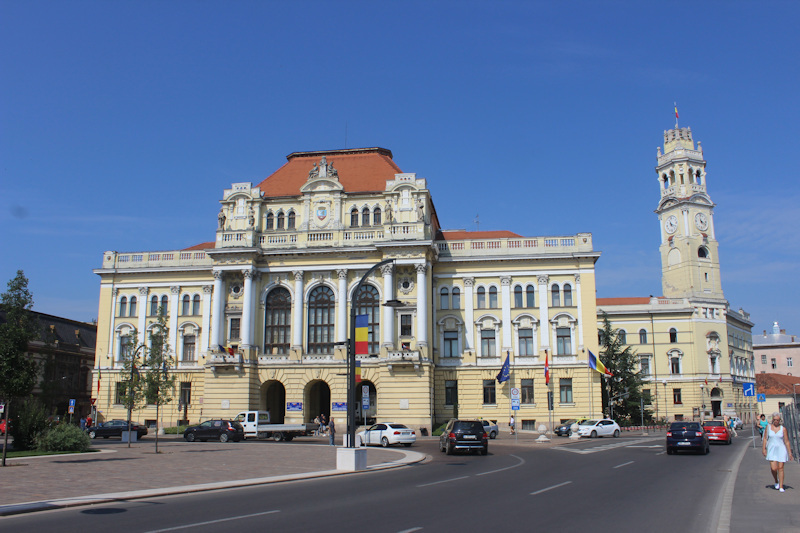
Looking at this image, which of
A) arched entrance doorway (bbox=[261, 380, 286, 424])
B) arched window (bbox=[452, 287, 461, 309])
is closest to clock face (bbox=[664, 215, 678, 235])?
arched window (bbox=[452, 287, 461, 309])

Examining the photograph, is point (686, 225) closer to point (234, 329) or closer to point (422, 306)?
point (422, 306)

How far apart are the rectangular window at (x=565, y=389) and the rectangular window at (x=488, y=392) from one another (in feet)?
18.2

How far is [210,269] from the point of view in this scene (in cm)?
5994

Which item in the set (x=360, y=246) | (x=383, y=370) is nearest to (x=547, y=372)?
(x=383, y=370)

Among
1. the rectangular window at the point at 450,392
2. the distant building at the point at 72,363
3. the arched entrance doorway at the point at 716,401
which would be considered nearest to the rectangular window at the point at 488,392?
the rectangular window at the point at 450,392

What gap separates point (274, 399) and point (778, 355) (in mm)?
107995

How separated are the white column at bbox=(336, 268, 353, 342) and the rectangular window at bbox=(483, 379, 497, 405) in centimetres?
1261

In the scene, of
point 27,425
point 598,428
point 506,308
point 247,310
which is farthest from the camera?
point 506,308

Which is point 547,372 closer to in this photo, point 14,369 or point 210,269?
point 210,269

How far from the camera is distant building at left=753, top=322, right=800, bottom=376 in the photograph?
126125mm

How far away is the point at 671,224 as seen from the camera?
9794 centimetres

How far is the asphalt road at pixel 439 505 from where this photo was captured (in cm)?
1213

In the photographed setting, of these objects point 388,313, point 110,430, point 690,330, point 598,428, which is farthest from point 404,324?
point 690,330

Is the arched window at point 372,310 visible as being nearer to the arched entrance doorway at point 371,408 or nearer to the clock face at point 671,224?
the arched entrance doorway at point 371,408
